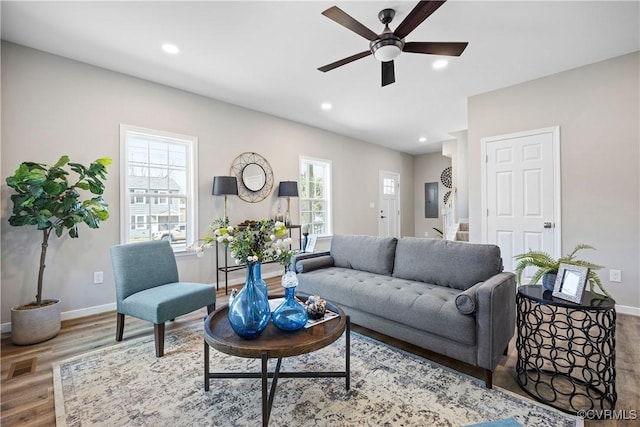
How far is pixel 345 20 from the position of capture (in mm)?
2059

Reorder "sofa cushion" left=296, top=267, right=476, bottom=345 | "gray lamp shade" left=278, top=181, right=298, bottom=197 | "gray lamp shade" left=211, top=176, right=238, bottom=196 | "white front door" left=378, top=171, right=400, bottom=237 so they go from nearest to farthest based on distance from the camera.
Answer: "sofa cushion" left=296, top=267, right=476, bottom=345 → "gray lamp shade" left=211, top=176, right=238, bottom=196 → "gray lamp shade" left=278, top=181, right=298, bottom=197 → "white front door" left=378, top=171, right=400, bottom=237

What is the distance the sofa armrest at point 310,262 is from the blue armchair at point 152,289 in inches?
35.7

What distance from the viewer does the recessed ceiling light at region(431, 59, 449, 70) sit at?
10.6 feet

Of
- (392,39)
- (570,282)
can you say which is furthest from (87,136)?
(570,282)

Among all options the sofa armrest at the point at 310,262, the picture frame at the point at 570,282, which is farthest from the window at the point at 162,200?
the picture frame at the point at 570,282

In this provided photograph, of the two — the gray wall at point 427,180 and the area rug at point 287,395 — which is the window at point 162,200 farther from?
the gray wall at point 427,180

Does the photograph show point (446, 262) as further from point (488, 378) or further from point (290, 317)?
point (290, 317)

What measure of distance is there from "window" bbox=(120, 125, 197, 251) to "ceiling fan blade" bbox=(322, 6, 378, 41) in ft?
8.88

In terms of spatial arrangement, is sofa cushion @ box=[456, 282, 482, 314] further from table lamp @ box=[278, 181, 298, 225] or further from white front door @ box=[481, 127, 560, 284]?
table lamp @ box=[278, 181, 298, 225]

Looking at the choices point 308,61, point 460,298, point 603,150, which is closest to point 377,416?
point 460,298

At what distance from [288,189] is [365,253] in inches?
81.1

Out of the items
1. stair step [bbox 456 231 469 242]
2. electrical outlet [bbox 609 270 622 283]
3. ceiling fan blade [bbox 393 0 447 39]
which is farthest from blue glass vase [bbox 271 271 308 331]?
stair step [bbox 456 231 469 242]

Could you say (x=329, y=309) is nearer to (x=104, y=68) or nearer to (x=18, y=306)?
(x=18, y=306)

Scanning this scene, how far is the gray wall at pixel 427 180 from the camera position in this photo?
811 cm
